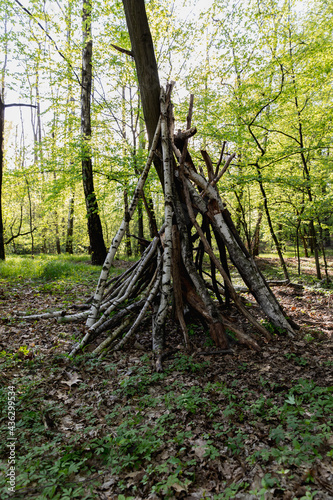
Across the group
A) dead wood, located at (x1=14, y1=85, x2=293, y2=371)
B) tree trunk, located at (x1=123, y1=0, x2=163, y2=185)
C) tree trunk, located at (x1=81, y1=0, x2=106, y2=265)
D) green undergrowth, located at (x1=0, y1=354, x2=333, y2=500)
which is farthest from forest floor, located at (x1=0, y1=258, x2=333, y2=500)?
tree trunk, located at (x1=81, y1=0, x2=106, y2=265)

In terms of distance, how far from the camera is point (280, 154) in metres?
7.43

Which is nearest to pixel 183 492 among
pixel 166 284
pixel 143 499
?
pixel 143 499

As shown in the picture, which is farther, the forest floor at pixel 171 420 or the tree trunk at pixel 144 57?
the tree trunk at pixel 144 57

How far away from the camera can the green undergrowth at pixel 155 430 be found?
1.95 meters

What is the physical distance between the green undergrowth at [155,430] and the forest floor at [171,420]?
1 cm

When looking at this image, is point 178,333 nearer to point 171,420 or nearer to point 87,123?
point 171,420

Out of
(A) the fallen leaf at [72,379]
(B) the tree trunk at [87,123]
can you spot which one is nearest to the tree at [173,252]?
(A) the fallen leaf at [72,379]

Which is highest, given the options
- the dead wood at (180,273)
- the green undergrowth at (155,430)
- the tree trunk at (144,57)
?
the tree trunk at (144,57)

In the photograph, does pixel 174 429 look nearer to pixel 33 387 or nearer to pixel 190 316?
pixel 33 387

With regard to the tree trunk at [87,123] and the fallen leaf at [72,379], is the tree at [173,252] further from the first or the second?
the tree trunk at [87,123]

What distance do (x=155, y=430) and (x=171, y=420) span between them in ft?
0.69

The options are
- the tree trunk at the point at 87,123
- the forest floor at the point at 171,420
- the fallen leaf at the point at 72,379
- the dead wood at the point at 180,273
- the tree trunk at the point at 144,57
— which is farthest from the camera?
the tree trunk at the point at 87,123

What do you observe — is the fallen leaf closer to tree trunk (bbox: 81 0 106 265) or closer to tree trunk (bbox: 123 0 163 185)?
tree trunk (bbox: 123 0 163 185)

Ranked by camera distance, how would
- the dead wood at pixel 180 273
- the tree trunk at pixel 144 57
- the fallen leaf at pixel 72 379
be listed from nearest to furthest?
the fallen leaf at pixel 72 379, the dead wood at pixel 180 273, the tree trunk at pixel 144 57
